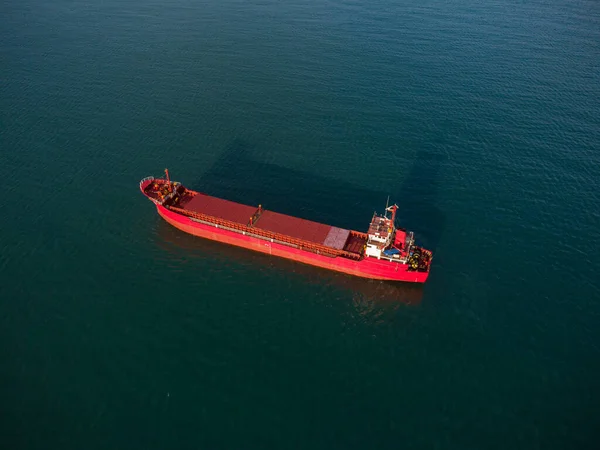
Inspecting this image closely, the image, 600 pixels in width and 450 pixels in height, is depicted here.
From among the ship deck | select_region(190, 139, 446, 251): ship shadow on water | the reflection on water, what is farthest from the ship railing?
select_region(190, 139, 446, 251): ship shadow on water

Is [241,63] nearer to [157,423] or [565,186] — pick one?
[565,186]

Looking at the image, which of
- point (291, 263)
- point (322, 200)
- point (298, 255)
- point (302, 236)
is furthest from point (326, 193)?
point (291, 263)

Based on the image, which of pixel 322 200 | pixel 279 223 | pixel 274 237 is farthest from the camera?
pixel 322 200

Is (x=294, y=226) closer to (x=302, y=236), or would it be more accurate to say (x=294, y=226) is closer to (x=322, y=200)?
(x=302, y=236)

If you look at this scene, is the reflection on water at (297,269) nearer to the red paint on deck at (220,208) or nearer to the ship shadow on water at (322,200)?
the ship shadow on water at (322,200)

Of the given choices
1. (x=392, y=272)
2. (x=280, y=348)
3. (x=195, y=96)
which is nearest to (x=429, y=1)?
(x=195, y=96)
